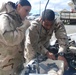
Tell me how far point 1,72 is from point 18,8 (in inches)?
27.5

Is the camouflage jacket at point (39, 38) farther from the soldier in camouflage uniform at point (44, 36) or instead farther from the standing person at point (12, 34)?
the standing person at point (12, 34)

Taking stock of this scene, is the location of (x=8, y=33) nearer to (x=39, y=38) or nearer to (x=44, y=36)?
(x=39, y=38)

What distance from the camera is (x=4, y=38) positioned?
248cm

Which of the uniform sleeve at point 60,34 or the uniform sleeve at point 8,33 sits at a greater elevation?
the uniform sleeve at point 8,33

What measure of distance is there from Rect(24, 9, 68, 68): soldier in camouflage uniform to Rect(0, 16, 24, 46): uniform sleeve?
2.09 ft

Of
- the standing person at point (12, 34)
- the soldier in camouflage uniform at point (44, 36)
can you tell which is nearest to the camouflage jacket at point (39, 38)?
the soldier in camouflage uniform at point (44, 36)

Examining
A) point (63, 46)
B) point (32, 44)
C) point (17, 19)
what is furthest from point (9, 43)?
point (63, 46)

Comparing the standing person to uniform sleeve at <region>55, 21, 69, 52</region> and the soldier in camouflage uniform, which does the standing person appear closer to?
the soldier in camouflage uniform

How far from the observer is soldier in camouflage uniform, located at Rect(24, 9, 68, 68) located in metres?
3.33

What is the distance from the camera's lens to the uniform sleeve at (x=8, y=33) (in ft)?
Result: 8.04

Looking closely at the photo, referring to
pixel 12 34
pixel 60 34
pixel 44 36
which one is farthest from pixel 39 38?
pixel 12 34

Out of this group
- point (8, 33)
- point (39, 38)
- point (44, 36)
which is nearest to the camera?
point (8, 33)

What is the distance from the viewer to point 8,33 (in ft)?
8.07

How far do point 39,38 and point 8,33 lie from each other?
50.4 inches
